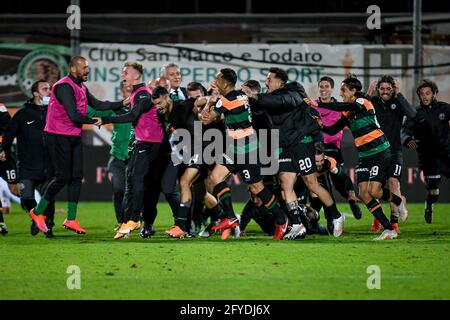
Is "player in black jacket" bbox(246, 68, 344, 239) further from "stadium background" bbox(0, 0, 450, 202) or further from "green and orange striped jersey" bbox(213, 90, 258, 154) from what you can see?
"stadium background" bbox(0, 0, 450, 202)

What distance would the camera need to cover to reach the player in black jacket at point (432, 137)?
56.8ft

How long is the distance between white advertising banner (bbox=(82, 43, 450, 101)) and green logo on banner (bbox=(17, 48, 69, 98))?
27.7 inches

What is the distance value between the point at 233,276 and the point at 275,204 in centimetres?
351

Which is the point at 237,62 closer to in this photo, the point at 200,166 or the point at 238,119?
the point at 200,166

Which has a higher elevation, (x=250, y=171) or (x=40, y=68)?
(x=40, y=68)

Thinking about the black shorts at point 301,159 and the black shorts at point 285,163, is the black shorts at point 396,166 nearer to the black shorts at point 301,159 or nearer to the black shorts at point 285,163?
the black shorts at point 301,159

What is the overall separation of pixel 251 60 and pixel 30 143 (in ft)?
23.7

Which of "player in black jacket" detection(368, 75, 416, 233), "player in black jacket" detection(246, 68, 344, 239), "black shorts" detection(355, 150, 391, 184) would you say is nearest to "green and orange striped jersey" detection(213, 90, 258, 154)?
"player in black jacket" detection(246, 68, 344, 239)

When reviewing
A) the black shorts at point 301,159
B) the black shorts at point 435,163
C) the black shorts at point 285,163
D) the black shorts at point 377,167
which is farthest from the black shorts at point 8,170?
the black shorts at point 435,163

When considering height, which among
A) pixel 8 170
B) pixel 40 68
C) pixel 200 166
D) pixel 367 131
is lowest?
pixel 8 170

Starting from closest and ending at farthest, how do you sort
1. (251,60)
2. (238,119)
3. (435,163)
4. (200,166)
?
1. (238,119)
2. (200,166)
3. (435,163)
4. (251,60)

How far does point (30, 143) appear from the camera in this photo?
15773mm

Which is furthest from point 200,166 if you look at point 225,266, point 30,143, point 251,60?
point 251,60

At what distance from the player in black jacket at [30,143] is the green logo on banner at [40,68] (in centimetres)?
642
